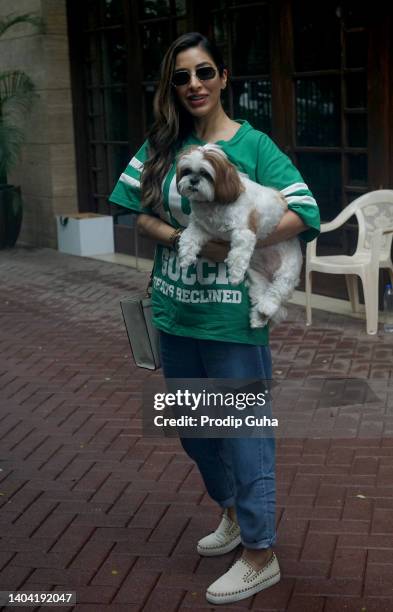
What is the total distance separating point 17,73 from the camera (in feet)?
41.1

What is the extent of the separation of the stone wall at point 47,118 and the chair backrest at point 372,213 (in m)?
5.41

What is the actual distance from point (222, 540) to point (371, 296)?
12.3ft

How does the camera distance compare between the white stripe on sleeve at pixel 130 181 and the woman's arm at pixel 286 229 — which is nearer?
the woman's arm at pixel 286 229

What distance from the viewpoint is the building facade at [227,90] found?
27.3ft

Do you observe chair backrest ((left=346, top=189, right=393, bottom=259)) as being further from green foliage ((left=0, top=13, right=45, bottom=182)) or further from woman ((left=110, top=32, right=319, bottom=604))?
green foliage ((left=0, top=13, right=45, bottom=182))

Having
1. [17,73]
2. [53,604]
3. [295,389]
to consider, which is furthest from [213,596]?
[17,73]

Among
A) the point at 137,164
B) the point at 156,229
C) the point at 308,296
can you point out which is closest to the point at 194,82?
the point at 137,164

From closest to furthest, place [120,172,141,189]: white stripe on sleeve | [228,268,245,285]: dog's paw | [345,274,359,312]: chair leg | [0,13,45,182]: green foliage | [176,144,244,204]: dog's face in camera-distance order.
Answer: [176,144,244,204]: dog's face, [228,268,245,285]: dog's paw, [120,172,141,189]: white stripe on sleeve, [345,274,359,312]: chair leg, [0,13,45,182]: green foliage

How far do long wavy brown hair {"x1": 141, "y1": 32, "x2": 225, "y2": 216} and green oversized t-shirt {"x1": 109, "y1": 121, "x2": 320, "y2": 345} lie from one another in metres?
0.04

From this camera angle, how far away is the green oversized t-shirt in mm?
3365

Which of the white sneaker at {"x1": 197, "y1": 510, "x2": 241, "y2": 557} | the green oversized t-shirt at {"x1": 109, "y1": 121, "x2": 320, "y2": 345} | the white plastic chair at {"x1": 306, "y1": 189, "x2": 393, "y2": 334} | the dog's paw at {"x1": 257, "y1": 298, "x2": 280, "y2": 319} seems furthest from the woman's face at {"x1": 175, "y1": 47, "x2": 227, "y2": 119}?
the white plastic chair at {"x1": 306, "y1": 189, "x2": 393, "y2": 334}

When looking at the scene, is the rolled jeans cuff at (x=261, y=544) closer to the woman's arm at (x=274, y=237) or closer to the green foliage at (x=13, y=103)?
the woman's arm at (x=274, y=237)

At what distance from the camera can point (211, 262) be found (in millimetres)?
3398

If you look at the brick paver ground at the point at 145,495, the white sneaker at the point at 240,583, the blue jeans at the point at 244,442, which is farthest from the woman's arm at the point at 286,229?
the brick paver ground at the point at 145,495
